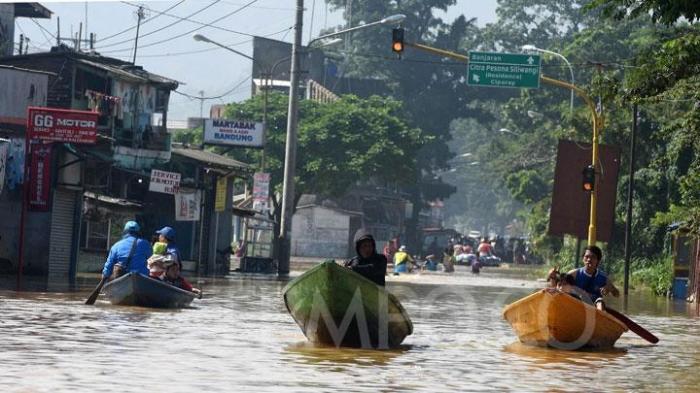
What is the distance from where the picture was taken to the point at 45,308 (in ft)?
83.8

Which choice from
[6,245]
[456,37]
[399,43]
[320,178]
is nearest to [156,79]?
[6,245]

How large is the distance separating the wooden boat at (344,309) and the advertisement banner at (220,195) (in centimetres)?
3553

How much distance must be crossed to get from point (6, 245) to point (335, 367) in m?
25.6

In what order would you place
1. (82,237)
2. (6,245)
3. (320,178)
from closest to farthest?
(6,245) → (82,237) → (320,178)

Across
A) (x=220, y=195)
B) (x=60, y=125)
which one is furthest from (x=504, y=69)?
(x=220, y=195)

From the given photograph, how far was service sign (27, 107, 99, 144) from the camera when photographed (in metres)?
33.7

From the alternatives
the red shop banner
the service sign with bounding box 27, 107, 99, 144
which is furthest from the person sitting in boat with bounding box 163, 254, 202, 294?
the red shop banner

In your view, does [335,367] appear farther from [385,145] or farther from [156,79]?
[385,145]

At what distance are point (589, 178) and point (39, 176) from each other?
1585 cm

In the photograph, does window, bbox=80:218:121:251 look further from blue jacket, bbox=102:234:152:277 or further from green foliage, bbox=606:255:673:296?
blue jacket, bbox=102:234:152:277

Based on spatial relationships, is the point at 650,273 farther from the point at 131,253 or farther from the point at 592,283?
the point at 592,283

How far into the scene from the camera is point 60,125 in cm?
3428

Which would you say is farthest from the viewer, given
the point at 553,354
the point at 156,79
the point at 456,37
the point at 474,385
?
the point at 456,37

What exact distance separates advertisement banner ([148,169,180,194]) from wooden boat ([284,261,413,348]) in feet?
87.7
